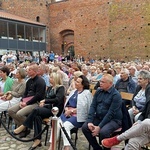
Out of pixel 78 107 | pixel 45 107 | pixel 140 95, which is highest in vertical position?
pixel 140 95

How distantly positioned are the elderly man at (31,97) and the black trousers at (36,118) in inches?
13.9

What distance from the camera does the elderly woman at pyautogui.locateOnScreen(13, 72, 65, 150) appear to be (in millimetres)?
4418

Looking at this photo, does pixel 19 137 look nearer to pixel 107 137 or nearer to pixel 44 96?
pixel 44 96

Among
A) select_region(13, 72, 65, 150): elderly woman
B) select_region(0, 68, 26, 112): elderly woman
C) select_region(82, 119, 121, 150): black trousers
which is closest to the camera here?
select_region(82, 119, 121, 150): black trousers

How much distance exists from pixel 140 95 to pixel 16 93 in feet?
9.18

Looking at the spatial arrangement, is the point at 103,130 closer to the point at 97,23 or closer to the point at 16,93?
the point at 16,93

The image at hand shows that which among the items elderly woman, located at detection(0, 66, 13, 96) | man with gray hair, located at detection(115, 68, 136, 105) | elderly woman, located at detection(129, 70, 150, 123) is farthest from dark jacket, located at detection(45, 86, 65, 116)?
man with gray hair, located at detection(115, 68, 136, 105)

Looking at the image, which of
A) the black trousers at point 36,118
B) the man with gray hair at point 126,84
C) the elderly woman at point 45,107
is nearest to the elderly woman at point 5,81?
the elderly woman at point 45,107

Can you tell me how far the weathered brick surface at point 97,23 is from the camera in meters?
24.1

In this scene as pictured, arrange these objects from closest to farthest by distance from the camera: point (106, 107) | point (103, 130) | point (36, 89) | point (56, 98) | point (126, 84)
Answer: point (103, 130)
point (106, 107)
point (56, 98)
point (36, 89)
point (126, 84)

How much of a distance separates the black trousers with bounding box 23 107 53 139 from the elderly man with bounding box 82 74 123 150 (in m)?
1.05

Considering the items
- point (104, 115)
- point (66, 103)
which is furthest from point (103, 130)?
point (66, 103)

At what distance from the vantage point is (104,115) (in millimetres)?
3746

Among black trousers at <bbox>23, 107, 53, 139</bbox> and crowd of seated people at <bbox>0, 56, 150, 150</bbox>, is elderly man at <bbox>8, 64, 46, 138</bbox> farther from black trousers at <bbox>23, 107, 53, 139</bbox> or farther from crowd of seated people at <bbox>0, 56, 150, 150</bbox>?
black trousers at <bbox>23, 107, 53, 139</bbox>
